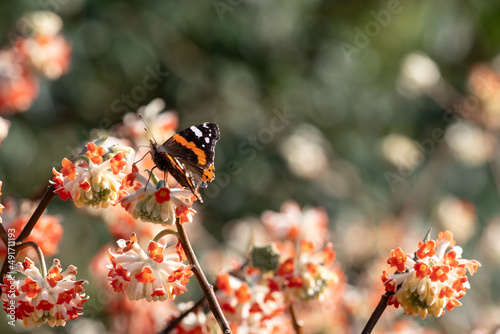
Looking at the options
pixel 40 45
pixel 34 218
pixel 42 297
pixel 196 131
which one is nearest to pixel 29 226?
pixel 34 218

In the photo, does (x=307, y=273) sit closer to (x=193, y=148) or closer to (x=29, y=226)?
(x=193, y=148)

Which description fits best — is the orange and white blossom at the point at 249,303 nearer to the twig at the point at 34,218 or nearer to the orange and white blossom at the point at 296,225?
the orange and white blossom at the point at 296,225

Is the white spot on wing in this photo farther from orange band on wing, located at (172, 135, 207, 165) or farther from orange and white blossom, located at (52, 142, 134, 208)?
orange and white blossom, located at (52, 142, 134, 208)

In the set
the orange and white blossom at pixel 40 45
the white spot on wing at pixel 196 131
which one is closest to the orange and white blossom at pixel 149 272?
the white spot on wing at pixel 196 131

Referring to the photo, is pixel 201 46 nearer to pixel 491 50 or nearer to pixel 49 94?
pixel 49 94

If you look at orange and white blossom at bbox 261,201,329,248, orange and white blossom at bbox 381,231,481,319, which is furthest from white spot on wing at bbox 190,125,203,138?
orange and white blossom at bbox 261,201,329,248

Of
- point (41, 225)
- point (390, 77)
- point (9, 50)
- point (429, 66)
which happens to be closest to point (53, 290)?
point (41, 225)
